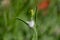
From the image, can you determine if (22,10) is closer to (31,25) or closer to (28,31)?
(28,31)

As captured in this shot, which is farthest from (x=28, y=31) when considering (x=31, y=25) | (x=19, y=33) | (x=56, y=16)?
(x=31, y=25)

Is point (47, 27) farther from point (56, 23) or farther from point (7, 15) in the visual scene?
point (7, 15)

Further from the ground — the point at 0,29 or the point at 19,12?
the point at 19,12

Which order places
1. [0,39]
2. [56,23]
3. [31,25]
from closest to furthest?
[31,25], [0,39], [56,23]

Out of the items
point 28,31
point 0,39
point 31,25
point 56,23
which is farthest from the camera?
point 56,23

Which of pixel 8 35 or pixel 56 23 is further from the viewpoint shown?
pixel 56 23

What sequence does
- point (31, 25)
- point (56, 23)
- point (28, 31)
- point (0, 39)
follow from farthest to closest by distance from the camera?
point (56, 23)
point (28, 31)
point (0, 39)
point (31, 25)

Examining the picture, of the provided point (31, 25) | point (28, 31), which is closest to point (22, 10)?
point (28, 31)
